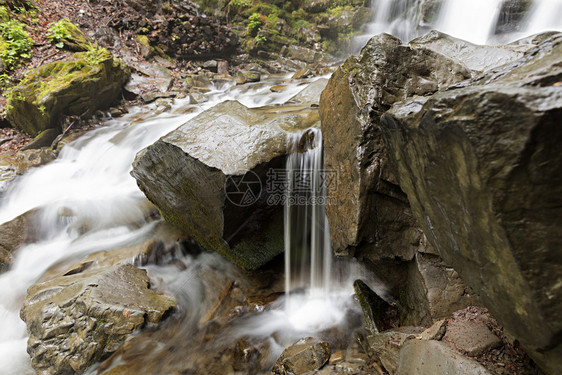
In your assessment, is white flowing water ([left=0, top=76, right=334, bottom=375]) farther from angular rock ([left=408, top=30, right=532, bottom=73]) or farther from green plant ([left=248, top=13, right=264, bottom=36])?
green plant ([left=248, top=13, right=264, bottom=36])

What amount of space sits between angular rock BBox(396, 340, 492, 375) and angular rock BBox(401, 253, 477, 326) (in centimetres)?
58

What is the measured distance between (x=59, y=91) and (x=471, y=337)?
30.5ft

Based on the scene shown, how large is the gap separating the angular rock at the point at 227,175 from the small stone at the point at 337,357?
1.59 m

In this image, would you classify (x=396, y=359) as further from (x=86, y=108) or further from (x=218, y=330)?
(x=86, y=108)

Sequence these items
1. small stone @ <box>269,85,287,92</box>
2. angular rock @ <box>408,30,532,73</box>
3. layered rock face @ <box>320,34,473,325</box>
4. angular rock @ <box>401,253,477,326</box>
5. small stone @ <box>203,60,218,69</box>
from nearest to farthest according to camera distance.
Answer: angular rock @ <box>401,253,477,326</box> < layered rock face @ <box>320,34,473,325</box> < angular rock @ <box>408,30,532,73</box> < small stone @ <box>269,85,287,92</box> < small stone @ <box>203,60,218,69</box>

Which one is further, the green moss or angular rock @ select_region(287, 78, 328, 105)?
the green moss

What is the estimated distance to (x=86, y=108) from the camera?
7938 millimetres

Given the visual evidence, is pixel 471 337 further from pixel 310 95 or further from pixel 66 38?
pixel 66 38

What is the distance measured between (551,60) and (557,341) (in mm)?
1250

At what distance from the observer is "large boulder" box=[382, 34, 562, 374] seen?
1031 mm

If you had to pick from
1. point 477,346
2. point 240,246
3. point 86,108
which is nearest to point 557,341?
point 477,346

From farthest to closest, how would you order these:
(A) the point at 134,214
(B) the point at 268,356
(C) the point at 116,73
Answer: (C) the point at 116,73, (A) the point at 134,214, (B) the point at 268,356

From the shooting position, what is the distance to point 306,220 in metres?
3.92

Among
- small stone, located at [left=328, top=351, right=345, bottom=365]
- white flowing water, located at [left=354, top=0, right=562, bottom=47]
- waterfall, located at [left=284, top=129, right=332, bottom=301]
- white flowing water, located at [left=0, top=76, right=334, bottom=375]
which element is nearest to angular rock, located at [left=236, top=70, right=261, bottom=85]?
white flowing water, located at [left=0, top=76, right=334, bottom=375]
